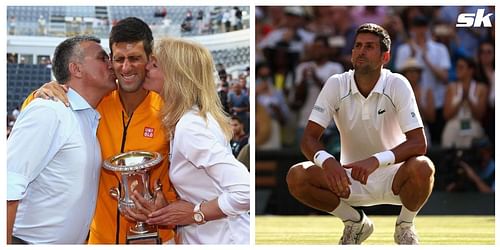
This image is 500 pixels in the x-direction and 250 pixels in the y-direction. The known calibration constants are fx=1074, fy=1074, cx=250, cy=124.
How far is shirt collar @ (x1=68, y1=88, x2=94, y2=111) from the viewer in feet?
18.1

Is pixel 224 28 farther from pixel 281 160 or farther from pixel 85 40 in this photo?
pixel 281 160

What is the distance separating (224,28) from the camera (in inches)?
226

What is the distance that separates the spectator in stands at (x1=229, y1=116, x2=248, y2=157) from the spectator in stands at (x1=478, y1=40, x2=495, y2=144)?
3.86m

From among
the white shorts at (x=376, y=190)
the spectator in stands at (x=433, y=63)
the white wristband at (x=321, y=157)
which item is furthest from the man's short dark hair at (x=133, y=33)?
the spectator in stands at (x=433, y=63)

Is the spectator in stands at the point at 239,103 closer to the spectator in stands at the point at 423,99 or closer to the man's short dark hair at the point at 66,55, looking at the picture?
the man's short dark hair at the point at 66,55

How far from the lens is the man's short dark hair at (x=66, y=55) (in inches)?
221

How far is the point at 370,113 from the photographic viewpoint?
579cm

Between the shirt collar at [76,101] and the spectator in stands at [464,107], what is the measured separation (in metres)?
4.15

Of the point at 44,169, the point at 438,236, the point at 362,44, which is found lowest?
the point at 438,236

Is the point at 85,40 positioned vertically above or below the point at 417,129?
above

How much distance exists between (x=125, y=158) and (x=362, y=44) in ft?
4.70
